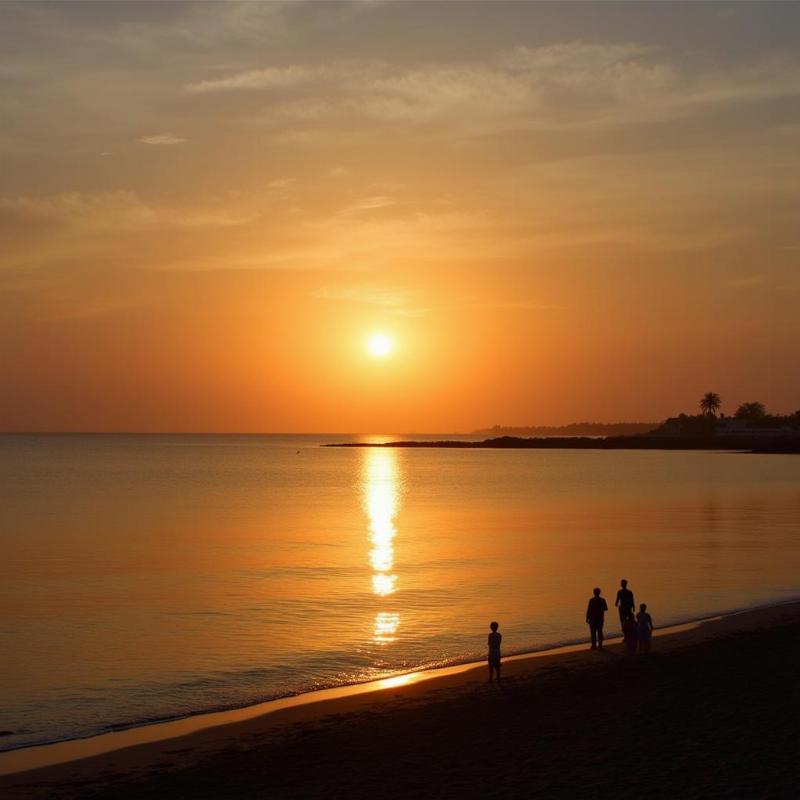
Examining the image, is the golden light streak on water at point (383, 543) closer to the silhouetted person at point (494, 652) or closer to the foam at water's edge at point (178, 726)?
the foam at water's edge at point (178, 726)

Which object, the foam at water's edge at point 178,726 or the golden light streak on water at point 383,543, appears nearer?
the foam at water's edge at point 178,726

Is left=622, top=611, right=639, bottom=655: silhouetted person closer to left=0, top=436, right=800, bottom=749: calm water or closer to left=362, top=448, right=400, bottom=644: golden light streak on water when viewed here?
left=0, top=436, right=800, bottom=749: calm water

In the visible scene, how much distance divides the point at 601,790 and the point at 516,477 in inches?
5194

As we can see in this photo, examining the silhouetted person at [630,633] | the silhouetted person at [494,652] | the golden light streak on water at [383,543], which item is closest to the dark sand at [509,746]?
the silhouetted person at [494,652]

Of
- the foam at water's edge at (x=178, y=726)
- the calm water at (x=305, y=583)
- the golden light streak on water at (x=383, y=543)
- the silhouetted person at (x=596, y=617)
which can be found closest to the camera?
the foam at water's edge at (x=178, y=726)

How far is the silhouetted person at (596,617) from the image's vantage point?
26156 millimetres

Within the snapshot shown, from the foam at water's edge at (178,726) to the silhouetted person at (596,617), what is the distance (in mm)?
746

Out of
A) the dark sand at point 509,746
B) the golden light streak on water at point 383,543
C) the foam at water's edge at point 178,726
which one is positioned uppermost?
the dark sand at point 509,746

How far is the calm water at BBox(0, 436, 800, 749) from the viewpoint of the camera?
82.3 ft

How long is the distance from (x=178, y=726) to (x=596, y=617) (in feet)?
38.0

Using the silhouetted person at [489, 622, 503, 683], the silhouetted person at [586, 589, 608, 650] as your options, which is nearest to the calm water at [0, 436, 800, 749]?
the silhouetted person at [586, 589, 608, 650]

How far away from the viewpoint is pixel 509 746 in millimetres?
17328

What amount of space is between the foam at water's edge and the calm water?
23.9 inches

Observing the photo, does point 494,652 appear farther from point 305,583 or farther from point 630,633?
point 305,583
